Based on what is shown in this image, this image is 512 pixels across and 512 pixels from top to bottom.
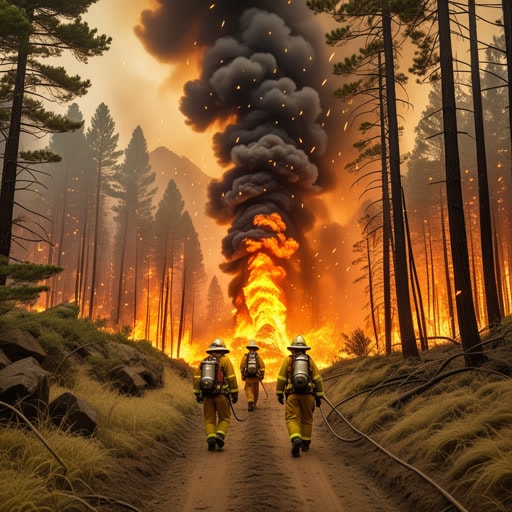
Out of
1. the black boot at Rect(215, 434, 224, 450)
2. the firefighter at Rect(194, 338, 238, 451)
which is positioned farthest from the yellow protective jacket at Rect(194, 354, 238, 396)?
the black boot at Rect(215, 434, 224, 450)

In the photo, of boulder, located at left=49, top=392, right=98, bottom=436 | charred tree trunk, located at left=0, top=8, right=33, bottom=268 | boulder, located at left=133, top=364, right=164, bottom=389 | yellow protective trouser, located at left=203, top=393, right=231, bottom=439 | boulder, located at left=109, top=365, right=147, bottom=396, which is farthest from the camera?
boulder, located at left=133, top=364, right=164, bottom=389

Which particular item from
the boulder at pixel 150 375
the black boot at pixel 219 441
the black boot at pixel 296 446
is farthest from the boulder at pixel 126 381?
the black boot at pixel 296 446

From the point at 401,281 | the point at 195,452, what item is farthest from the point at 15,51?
the point at 401,281

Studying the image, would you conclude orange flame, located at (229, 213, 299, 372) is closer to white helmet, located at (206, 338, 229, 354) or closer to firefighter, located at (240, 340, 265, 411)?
firefighter, located at (240, 340, 265, 411)

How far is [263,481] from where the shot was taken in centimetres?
525

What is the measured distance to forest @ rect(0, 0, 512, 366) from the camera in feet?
37.2

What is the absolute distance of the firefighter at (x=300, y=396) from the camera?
6.87m

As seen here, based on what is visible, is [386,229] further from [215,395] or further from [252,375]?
[215,395]

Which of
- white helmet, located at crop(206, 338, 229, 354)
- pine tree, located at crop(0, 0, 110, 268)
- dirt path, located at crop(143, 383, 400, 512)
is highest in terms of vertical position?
pine tree, located at crop(0, 0, 110, 268)

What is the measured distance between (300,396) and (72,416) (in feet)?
11.8

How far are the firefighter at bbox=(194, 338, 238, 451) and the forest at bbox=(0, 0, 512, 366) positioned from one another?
179 inches

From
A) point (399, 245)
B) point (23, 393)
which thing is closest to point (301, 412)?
point (23, 393)

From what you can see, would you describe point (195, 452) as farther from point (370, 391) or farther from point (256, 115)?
point (256, 115)

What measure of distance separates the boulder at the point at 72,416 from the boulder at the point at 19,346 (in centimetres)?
287
